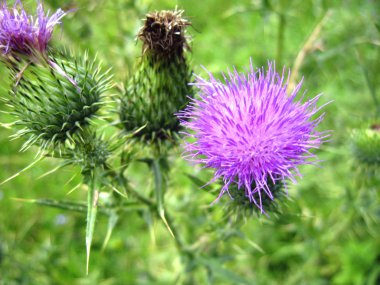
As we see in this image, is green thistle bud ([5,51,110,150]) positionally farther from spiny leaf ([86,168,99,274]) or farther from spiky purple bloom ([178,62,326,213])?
spiky purple bloom ([178,62,326,213])

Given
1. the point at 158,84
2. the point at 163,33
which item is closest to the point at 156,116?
the point at 158,84

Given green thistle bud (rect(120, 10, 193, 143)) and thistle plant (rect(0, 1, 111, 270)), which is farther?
green thistle bud (rect(120, 10, 193, 143))

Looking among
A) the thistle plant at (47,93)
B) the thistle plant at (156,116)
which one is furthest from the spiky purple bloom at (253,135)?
the thistle plant at (47,93)

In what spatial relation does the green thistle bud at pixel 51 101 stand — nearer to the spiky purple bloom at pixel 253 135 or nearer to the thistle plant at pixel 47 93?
the thistle plant at pixel 47 93

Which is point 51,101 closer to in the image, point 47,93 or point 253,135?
point 47,93

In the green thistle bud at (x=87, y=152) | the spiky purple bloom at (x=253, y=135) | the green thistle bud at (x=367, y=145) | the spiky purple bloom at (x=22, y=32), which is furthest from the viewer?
the green thistle bud at (x=367, y=145)

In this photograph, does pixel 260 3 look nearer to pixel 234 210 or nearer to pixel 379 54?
pixel 379 54

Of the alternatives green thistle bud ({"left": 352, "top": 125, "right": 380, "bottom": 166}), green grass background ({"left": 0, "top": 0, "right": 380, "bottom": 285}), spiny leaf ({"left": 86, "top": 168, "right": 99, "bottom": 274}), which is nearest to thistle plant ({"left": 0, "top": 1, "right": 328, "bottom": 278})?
spiny leaf ({"left": 86, "top": 168, "right": 99, "bottom": 274})
